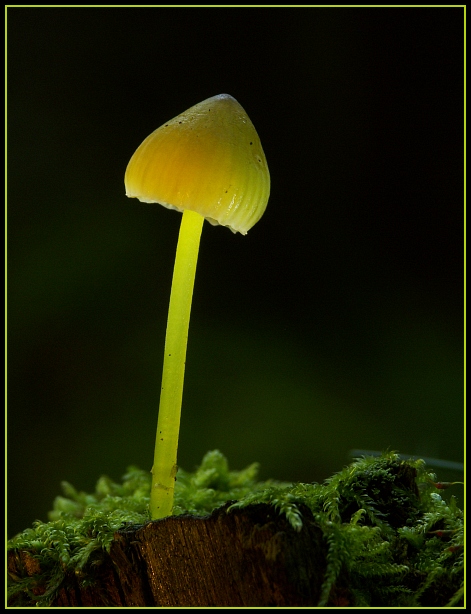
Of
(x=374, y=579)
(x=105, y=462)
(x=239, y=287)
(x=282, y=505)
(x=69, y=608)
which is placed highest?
(x=239, y=287)

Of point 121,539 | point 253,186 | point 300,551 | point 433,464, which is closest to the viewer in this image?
point 300,551

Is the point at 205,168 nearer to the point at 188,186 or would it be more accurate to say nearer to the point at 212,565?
the point at 188,186

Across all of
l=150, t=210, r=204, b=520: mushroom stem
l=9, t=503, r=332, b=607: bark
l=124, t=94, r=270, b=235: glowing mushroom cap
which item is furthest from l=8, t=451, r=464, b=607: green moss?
l=124, t=94, r=270, b=235: glowing mushroom cap

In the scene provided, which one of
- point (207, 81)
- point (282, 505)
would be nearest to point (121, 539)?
point (282, 505)

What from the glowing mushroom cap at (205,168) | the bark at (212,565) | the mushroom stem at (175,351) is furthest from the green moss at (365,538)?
the glowing mushroom cap at (205,168)

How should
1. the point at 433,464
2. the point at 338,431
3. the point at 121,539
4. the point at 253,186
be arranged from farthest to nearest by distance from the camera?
the point at 338,431, the point at 433,464, the point at 253,186, the point at 121,539

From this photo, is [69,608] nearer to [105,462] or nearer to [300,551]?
[300,551]

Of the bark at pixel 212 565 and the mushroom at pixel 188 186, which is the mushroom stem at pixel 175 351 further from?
the bark at pixel 212 565

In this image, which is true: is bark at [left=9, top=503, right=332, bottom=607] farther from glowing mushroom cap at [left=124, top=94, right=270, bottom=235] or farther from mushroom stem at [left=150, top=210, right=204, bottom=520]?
glowing mushroom cap at [left=124, top=94, right=270, bottom=235]
